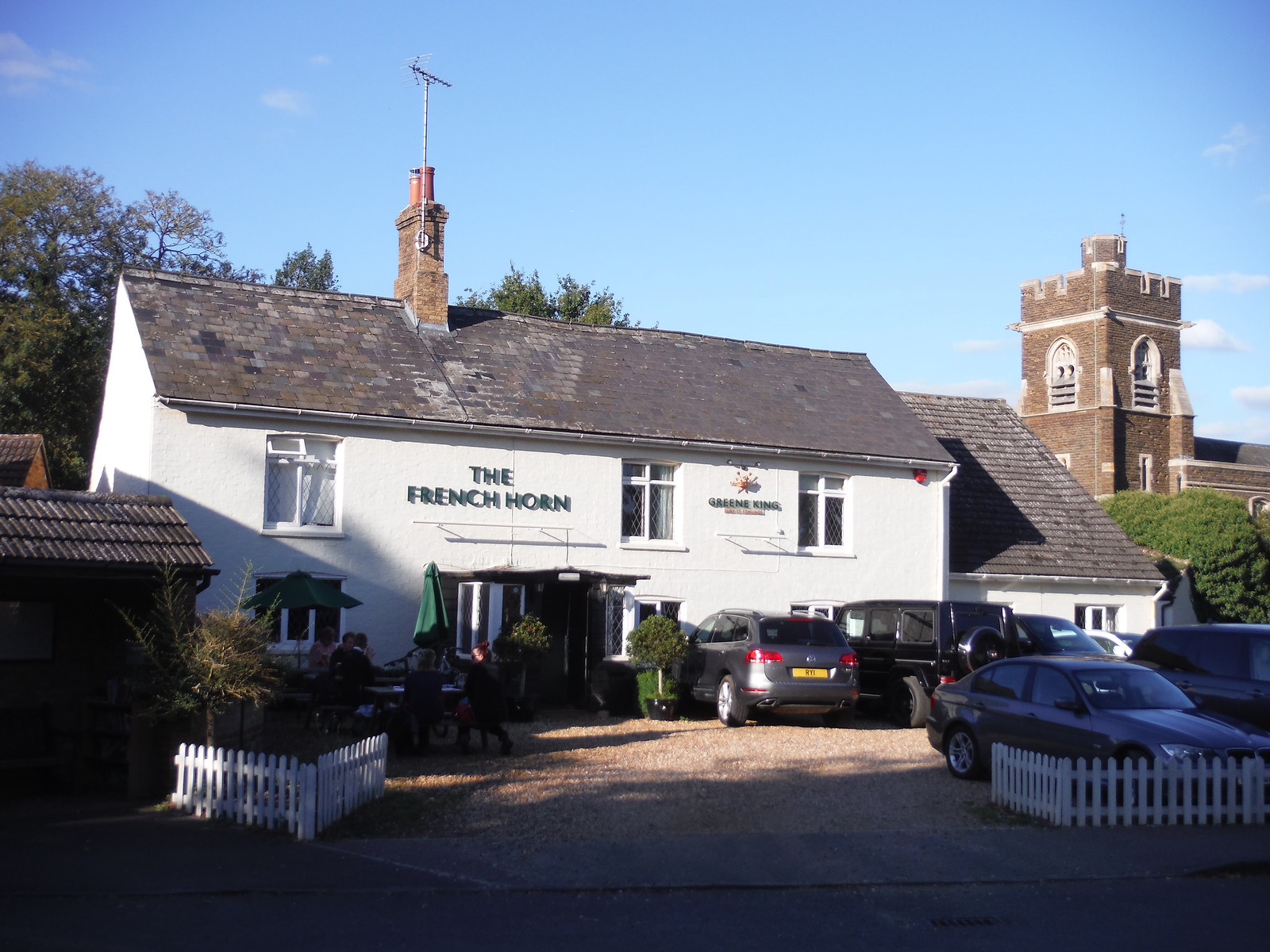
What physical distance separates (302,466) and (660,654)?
21.9 ft

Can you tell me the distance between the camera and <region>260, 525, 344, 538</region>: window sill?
19969 millimetres

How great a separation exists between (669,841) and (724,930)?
2.57 metres

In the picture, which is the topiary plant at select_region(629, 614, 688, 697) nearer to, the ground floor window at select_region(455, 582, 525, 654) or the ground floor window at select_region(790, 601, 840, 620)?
the ground floor window at select_region(455, 582, 525, 654)

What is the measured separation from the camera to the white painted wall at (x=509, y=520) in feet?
64.7

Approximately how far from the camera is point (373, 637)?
2052 centimetres

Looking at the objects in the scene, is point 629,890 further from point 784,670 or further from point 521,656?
point 521,656

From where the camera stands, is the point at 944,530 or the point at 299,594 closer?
the point at 299,594

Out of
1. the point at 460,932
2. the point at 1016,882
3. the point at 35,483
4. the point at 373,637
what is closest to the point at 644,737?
the point at 373,637

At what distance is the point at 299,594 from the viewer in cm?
1747

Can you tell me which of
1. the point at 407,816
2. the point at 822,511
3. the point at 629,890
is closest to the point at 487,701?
the point at 407,816

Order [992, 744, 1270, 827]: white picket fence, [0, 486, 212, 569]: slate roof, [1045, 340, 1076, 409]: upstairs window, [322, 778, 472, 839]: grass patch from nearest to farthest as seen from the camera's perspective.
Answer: [322, 778, 472, 839]: grass patch < [992, 744, 1270, 827]: white picket fence < [0, 486, 212, 569]: slate roof < [1045, 340, 1076, 409]: upstairs window

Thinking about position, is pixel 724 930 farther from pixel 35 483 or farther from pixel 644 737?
pixel 35 483

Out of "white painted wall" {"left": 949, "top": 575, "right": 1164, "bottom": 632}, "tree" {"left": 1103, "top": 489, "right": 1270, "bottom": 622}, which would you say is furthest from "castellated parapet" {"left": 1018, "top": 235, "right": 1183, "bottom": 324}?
"white painted wall" {"left": 949, "top": 575, "right": 1164, "bottom": 632}

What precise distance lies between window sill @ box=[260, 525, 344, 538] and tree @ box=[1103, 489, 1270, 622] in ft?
82.0
